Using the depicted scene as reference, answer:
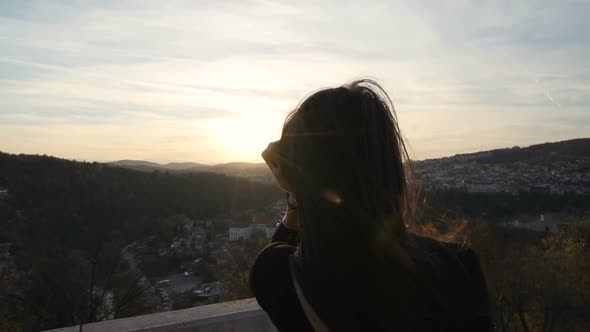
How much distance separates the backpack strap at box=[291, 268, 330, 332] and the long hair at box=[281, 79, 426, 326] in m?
0.02

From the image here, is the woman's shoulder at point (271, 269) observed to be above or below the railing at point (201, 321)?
above

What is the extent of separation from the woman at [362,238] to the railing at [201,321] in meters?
1.30

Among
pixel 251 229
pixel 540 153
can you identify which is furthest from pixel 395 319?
pixel 540 153

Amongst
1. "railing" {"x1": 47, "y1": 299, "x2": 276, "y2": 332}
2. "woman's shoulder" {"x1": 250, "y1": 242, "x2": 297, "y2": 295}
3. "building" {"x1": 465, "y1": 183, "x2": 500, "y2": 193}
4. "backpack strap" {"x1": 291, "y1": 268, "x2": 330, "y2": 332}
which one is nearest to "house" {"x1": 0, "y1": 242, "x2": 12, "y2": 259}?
"railing" {"x1": 47, "y1": 299, "x2": 276, "y2": 332}

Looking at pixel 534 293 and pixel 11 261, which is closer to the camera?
pixel 11 261

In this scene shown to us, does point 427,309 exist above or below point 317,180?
below

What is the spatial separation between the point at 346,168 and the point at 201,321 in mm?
1457

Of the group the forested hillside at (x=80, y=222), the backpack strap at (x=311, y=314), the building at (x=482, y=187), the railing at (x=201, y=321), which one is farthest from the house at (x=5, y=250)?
the building at (x=482, y=187)

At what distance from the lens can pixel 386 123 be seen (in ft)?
2.19

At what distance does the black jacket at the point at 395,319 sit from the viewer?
61 centimetres

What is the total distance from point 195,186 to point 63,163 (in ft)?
15.8

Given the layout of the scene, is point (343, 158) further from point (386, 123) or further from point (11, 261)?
point (11, 261)

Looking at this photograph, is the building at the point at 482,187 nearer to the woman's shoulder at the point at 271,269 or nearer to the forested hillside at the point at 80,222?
the forested hillside at the point at 80,222

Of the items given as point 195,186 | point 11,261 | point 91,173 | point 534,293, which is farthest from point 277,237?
point 195,186
